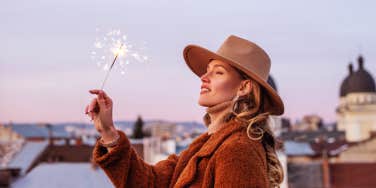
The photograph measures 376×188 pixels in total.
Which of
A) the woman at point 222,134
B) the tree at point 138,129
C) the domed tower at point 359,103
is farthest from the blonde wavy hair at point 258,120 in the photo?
the domed tower at point 359,103

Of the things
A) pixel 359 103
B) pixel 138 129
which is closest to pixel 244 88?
pixel 138 129

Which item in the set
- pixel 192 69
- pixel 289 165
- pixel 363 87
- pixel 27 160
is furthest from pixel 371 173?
pixel 363 87

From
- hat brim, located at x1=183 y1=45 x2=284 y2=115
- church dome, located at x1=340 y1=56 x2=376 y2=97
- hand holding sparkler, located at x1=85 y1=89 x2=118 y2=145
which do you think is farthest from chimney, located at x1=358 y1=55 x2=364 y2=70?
hand holding sparkler, located at x1=85 y1=89 x2=118 y2=145

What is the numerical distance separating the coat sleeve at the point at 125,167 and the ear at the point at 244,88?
416 millimetres

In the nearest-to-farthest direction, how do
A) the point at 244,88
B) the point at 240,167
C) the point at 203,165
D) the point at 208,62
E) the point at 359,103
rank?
1. the point at 240,167
2. the point at 203,165
3. the point at 244,88
4. the point at 208,62
5. the point at 359,103

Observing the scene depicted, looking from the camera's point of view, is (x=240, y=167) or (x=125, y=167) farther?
(x=125, y=167)

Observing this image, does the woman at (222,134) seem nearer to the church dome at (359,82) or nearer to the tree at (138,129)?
the tree at (138,129)

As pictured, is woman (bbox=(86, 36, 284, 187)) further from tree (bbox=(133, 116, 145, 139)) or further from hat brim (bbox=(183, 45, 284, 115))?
tree (bbox=(133, 116, 145, 139))

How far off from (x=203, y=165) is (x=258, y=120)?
0.77 ft

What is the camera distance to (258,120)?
2.18 m

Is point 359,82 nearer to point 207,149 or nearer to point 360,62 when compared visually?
point 360,62

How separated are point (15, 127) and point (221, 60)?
147ft

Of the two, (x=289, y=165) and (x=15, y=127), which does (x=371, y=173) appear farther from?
(x=15, y=127)

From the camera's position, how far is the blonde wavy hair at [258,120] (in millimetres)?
2162
